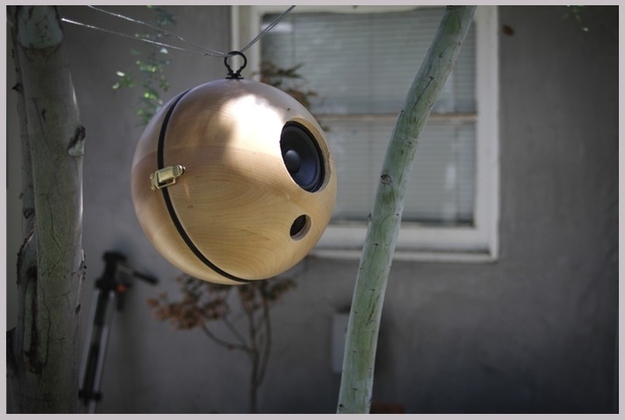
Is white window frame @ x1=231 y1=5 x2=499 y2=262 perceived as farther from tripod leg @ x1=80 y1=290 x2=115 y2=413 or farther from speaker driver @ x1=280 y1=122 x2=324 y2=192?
speaker driver @ x1=280 y1=122 x2=324 y2=192

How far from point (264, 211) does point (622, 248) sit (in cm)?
241

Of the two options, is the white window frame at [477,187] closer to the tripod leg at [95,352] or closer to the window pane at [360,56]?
the window pane at [360,56]

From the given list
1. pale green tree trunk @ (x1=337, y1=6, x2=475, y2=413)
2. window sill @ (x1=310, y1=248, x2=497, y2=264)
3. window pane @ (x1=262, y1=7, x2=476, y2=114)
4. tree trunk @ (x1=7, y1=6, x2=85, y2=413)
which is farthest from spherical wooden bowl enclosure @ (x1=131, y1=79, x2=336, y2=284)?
window pane @ (x1=262, y1=7, x2=476, y2=114)

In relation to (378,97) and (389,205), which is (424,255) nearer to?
(378,97)

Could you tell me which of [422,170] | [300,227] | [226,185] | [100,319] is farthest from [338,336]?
[226,185]

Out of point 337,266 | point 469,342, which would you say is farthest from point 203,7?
point 469,342

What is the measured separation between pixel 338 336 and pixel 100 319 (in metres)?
1.21

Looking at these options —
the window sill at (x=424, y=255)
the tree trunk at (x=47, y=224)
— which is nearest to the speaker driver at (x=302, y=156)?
the tree trunk at (x=47, y=224)

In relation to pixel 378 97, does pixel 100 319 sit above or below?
below

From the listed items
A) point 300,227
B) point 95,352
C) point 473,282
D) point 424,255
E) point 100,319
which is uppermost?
point 300,227

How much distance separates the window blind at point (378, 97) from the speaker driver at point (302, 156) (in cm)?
233

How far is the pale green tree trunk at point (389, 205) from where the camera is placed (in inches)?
87.4

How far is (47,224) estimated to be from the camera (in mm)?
1982

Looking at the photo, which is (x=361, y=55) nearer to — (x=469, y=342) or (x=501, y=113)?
(x=501, y=113)
